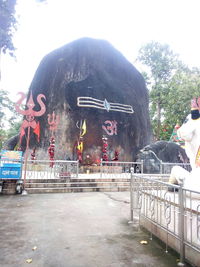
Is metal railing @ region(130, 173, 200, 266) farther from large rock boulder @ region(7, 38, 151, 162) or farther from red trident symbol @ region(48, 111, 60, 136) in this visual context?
red trident symbol @ region(48, 111, 60, 136)

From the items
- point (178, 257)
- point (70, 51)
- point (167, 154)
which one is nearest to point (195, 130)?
point (178, 257)

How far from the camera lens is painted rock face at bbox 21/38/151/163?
56.1 ft

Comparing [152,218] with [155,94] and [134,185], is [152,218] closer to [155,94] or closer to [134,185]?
[134,185]

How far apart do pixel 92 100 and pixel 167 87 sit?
10.4 metres

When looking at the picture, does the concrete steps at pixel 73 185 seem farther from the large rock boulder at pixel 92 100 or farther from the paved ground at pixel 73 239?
the large rock boulder at pixel 92 100

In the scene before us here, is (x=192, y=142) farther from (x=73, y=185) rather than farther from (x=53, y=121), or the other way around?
(x=53, y=121)

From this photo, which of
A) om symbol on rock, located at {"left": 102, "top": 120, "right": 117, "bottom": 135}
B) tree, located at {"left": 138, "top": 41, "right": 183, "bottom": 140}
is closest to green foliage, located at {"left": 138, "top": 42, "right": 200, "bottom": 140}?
tree, located at {"left": 138, "top": 41, "right": 183, "bottom": 140}

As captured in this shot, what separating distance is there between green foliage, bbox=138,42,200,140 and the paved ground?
1638 cm

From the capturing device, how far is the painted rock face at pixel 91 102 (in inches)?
674

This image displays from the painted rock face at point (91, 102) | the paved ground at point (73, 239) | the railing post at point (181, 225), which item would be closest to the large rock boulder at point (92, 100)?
the painted rock face at point (91, 102)

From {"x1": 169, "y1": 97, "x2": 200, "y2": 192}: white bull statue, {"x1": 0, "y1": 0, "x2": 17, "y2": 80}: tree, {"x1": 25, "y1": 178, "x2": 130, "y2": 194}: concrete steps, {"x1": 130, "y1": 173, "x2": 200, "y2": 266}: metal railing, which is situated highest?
{"x1": 0, "y1": 0, "x2": 17, "y2": 80}: tree

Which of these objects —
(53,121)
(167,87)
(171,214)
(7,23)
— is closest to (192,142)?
(171,214)

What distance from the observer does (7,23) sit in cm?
360

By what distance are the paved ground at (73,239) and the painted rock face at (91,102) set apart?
10.4 m
